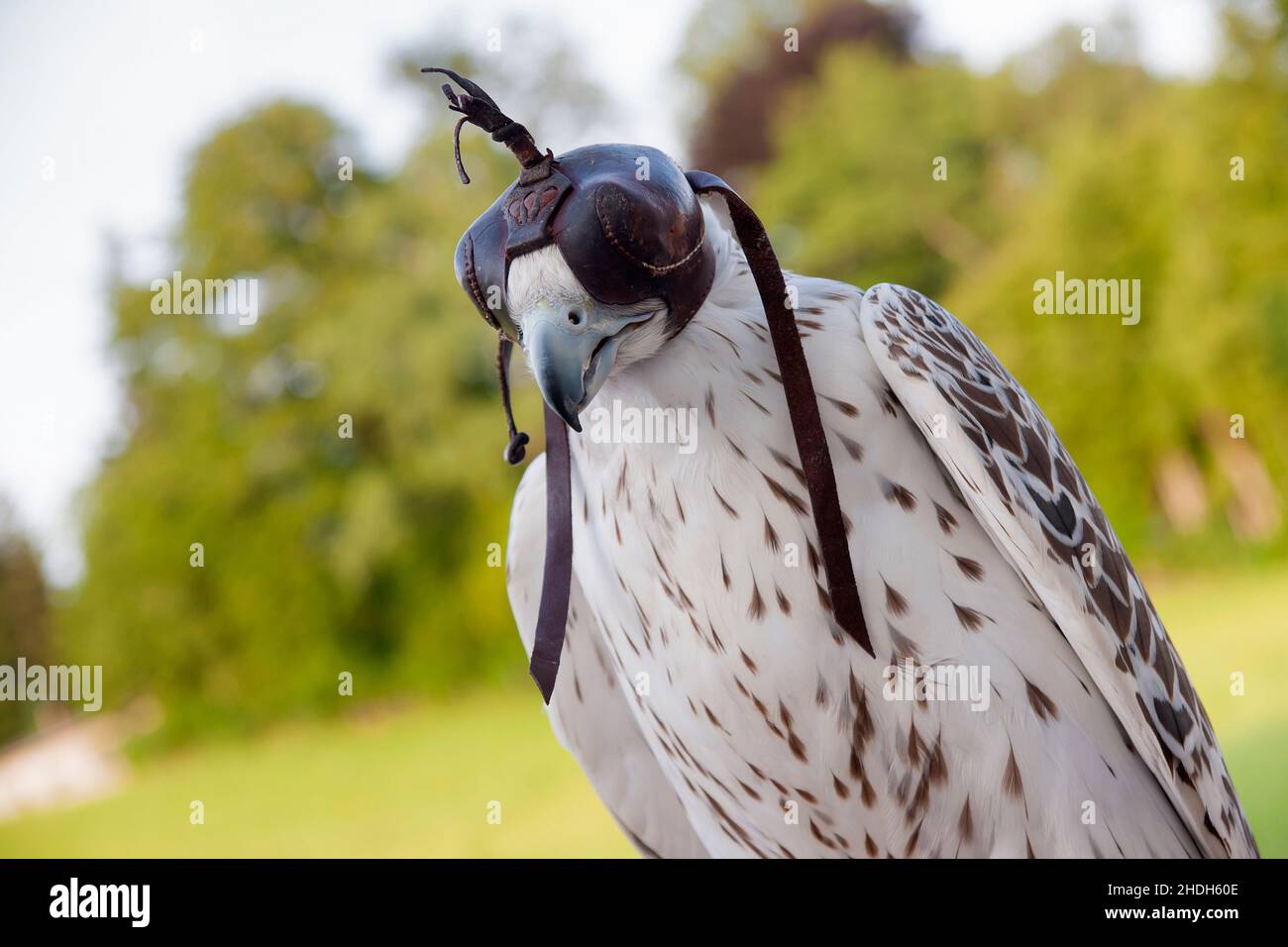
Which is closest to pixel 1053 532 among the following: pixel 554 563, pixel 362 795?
pixel 554 563

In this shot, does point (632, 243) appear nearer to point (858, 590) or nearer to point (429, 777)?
point (858, 590)

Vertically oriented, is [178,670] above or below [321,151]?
below


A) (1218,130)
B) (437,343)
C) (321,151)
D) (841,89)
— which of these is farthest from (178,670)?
(1218,130)

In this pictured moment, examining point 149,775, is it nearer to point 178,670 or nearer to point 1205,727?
point 178,670

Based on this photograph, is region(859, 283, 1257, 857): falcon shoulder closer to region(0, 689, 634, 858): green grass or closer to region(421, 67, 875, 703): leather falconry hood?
region(421, 67, 875, 703): leather falconry hood

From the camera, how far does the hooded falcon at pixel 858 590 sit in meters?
1.31

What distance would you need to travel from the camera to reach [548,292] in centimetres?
111

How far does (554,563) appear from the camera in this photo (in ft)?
4.48

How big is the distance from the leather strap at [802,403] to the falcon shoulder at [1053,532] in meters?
0.17

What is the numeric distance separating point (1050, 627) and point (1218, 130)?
365 inches

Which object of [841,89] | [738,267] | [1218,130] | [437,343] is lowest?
[738,267]

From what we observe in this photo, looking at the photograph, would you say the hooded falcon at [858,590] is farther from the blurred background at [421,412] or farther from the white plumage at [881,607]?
the blurred background at [421,412]

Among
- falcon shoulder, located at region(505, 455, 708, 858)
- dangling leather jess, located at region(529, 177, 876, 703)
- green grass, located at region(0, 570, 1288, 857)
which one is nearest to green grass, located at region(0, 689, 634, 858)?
green grass, located at region(0, 570, 1288, 857)

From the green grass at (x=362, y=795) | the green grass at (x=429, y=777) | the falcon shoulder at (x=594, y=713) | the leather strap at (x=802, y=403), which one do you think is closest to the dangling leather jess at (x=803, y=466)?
the leather strap at (x=802, y=403)
